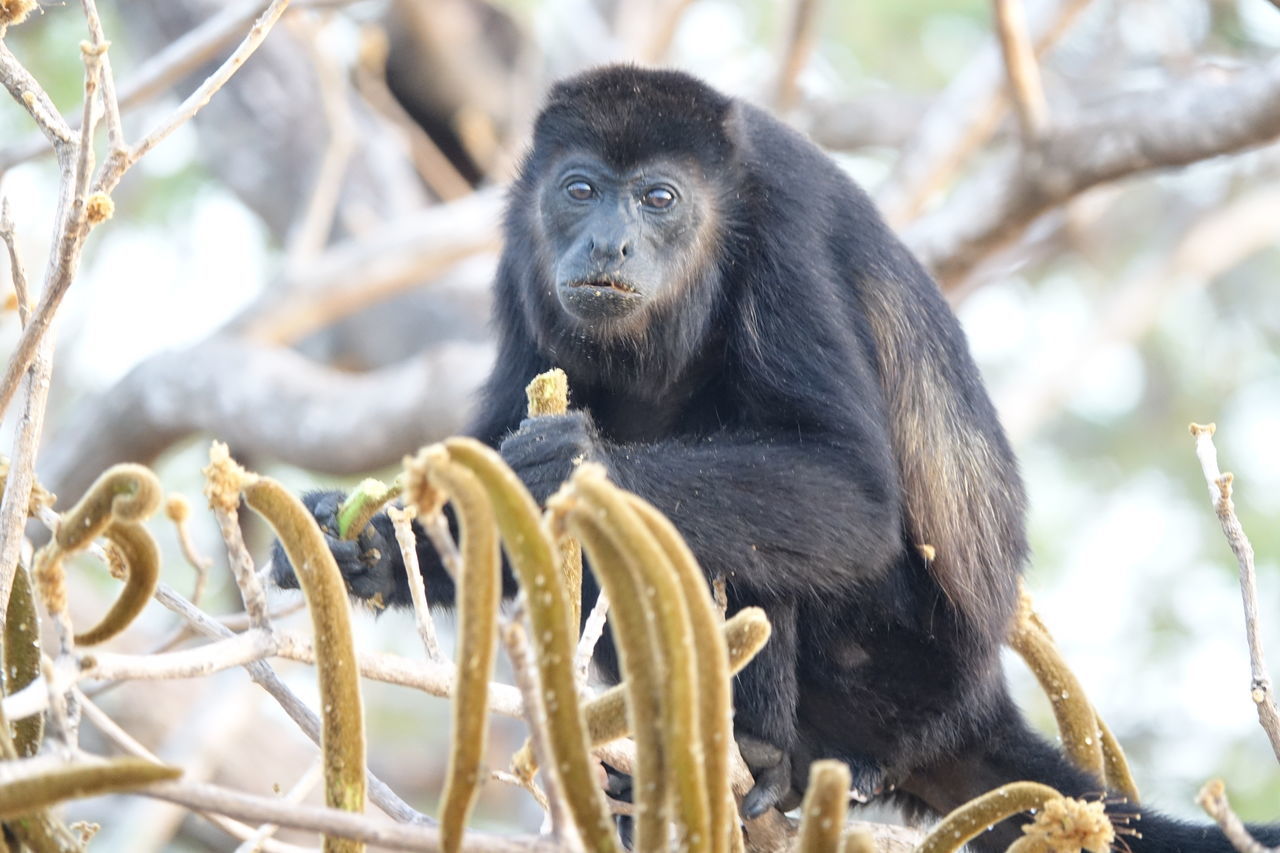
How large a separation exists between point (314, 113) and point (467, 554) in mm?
8943

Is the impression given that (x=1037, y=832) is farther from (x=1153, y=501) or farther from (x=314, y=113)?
(x=1153, y=501)

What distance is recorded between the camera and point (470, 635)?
1704 mm

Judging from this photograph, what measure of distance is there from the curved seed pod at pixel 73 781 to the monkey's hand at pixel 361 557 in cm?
196

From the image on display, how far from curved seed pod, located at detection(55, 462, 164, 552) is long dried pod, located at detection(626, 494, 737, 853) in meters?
0.62

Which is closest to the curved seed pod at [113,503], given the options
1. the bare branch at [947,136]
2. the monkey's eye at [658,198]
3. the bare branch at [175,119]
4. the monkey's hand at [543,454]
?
the bare branch at [175,119]

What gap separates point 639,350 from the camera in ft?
14.5

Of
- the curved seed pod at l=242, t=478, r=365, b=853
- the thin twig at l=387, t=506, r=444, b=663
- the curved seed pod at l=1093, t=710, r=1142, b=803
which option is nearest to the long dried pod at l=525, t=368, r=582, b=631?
the thin twig at l=387, t=506, r=444, b=663

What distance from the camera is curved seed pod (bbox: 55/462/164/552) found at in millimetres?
1875

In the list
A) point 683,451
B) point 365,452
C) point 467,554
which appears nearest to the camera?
point 467,554

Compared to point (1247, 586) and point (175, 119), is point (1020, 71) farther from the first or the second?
point (175, 119)

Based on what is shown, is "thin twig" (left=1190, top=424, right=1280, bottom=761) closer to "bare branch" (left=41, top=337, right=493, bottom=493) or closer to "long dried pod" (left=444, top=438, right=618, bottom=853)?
"long dried pod" (left=444, top=438, right=618, bottom=853)

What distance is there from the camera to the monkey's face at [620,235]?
4082 millimetres

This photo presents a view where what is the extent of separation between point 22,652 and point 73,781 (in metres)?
0.67

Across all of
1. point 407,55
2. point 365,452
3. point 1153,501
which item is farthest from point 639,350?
point 1153,501
